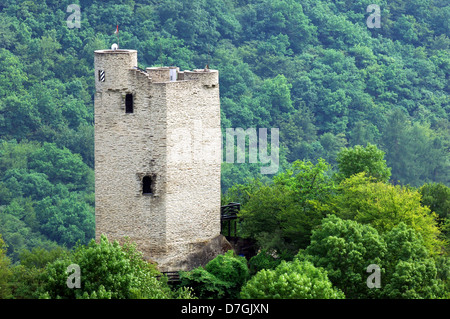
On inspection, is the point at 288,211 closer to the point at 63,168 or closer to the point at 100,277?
the point at 100,277

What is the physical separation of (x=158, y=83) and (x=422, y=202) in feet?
53.0

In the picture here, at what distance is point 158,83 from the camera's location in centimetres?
5169

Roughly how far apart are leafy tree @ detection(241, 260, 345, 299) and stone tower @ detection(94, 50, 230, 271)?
19.3ft

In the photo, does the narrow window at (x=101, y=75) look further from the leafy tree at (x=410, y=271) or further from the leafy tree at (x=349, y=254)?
the leafy tree at (x=410, y=271)

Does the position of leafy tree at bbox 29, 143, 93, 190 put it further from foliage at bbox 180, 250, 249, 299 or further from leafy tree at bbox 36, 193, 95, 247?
Result: foliage at bbox 180, 250, 249, 299

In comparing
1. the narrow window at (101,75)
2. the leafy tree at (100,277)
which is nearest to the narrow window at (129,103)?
the narrow window at (101,75)

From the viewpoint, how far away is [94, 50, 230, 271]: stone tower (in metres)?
51.9

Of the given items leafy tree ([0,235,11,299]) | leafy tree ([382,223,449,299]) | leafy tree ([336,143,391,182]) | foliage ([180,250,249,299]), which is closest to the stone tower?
foliage ([180,250,249,299])

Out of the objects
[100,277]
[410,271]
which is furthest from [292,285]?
[100,277]

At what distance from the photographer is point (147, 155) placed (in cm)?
5209

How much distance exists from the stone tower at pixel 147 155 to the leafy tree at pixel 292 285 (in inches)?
231
